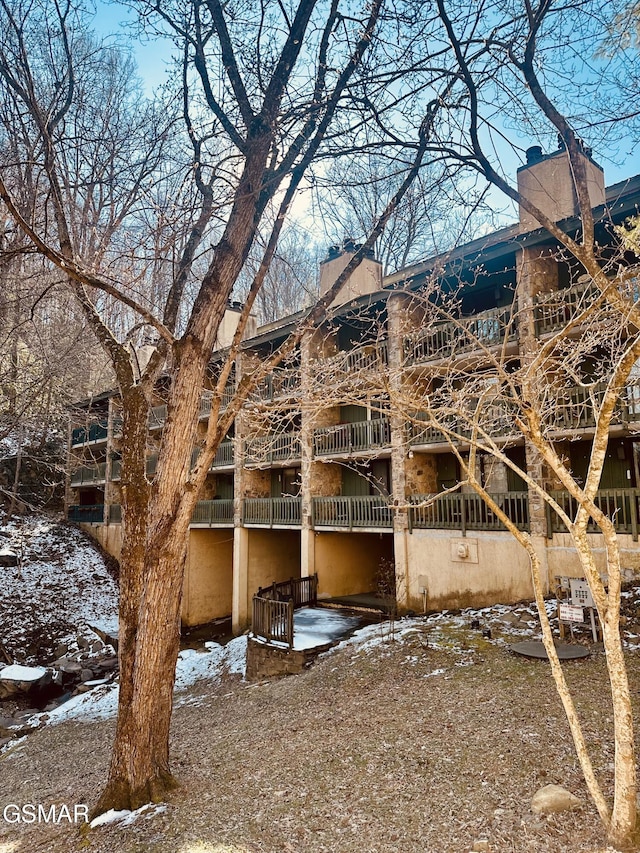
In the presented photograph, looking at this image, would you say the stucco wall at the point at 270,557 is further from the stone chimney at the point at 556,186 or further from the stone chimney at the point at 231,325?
the stone chimney at the point at 556,186

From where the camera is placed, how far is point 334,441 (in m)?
17.0

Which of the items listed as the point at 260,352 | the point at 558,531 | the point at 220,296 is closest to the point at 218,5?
the point at 220,296

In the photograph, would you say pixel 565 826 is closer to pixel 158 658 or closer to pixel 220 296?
pixel 158 658

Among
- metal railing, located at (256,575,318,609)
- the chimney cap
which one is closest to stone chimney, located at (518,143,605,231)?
the chimney cap

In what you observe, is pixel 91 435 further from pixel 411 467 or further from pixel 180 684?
pixel 411 467

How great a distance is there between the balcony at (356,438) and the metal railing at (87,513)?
15335mm

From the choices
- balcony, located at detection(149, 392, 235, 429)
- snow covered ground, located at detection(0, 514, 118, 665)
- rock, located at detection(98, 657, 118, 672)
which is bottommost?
rock, located at detection(98, 657, 118, 672)

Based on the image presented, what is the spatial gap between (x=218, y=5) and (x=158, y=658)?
8189 millimetres

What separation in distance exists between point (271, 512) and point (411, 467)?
5.63 meters

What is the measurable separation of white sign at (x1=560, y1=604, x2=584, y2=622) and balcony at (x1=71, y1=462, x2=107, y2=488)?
24.0 metres

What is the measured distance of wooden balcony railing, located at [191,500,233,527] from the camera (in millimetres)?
19766

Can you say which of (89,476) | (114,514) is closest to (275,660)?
(114,514)

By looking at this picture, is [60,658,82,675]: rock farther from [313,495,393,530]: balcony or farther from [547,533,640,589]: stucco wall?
[547,533,640,589]: stucco wall

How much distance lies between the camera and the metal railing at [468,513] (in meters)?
12.8
